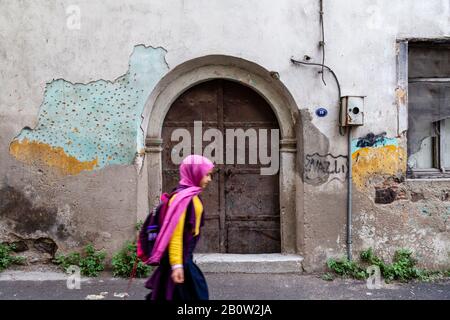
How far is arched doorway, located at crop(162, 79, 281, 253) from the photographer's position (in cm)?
542

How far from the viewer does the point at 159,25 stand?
503cm

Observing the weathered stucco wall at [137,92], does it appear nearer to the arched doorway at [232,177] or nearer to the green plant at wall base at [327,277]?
the green plant at wall base at [327,277]

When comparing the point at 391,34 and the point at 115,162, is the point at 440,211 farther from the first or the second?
the point at 115,162

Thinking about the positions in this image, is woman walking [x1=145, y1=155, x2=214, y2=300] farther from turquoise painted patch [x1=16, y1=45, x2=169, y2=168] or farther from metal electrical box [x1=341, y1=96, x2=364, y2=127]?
metal electrical box [x1=341, y1=96, x2=364, y2=127]

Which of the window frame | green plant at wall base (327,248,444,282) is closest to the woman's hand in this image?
green plant at wall base (327,248,444,282)

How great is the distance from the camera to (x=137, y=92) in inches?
198

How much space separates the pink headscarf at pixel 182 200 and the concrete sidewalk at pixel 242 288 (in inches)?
66.3

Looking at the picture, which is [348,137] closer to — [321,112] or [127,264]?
[321,112]

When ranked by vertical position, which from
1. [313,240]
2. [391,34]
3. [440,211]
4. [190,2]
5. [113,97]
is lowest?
[313,240]

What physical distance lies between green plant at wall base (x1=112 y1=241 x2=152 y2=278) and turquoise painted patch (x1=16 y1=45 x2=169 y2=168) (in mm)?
1004

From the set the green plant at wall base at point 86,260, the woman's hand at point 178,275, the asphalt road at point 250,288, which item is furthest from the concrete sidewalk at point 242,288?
the woman's hand at point 178,275

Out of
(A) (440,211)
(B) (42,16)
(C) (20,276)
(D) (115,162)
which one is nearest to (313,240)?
(A) (440,211)

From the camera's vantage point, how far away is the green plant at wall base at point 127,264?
4902 millimetres

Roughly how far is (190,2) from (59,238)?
3082mm
